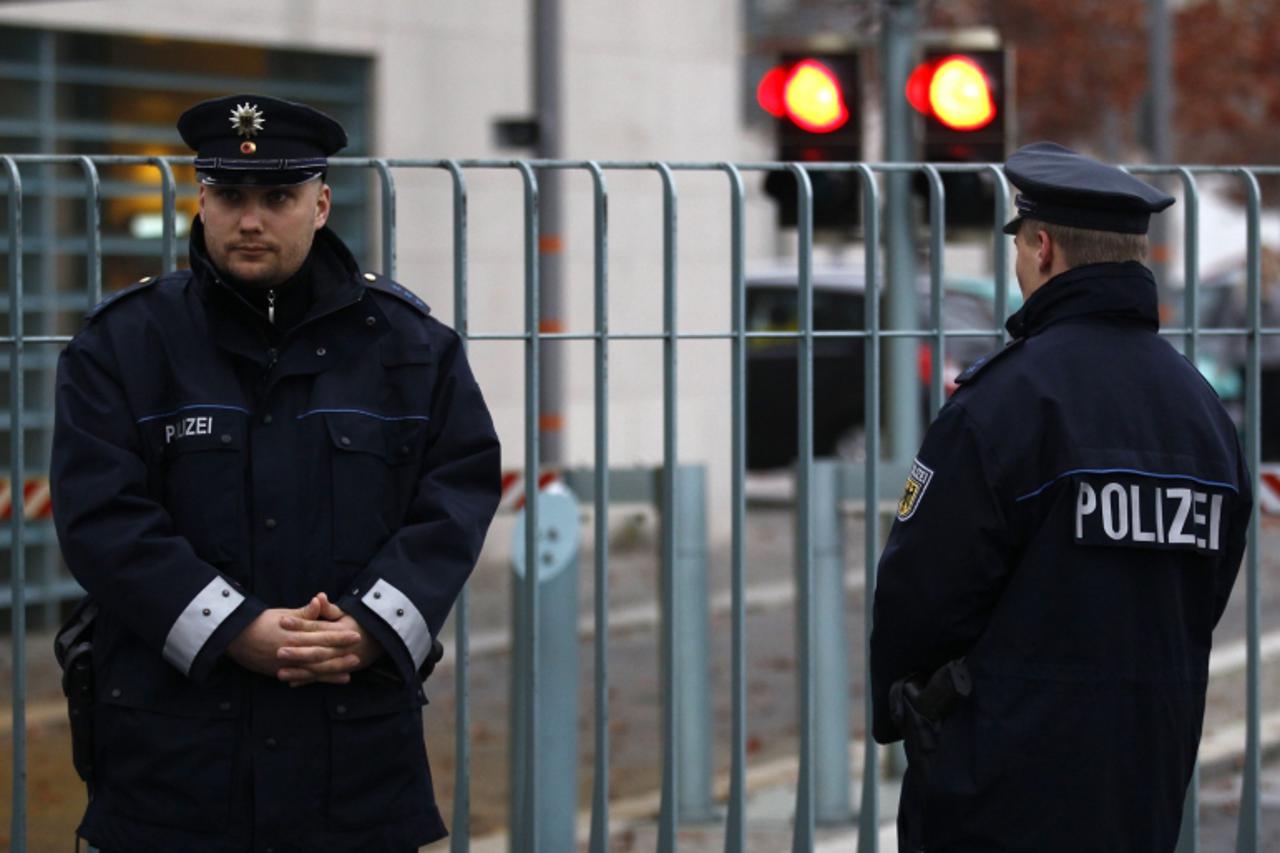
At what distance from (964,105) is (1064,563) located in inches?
186

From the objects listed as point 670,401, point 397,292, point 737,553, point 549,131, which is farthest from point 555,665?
point 549,131

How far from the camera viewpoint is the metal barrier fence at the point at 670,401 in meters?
4.72

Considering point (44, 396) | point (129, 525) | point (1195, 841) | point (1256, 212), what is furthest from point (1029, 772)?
point (44, 396)

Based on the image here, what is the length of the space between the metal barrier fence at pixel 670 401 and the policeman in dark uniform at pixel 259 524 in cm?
83

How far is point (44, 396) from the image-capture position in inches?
452

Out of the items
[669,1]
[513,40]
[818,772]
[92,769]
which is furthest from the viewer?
[669,1]

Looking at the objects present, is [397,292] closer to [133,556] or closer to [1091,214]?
[133,556]

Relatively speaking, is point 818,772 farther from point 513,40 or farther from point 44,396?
point 513,40

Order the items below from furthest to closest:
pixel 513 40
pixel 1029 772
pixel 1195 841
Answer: pixel 513 40, pixel 1195 841, pixel 1029 772

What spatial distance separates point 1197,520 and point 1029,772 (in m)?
0.50

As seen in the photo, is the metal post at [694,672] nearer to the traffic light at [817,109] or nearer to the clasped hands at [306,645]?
the traffic light at [817,109]

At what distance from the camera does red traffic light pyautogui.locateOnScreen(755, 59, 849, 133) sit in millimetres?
7996

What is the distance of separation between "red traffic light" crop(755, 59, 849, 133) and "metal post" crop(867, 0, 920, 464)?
31 cm

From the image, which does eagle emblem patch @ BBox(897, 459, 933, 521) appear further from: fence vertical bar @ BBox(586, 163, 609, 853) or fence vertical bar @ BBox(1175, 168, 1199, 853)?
fence vertical bar @ BBox(1175, 168, 1199, 853)
